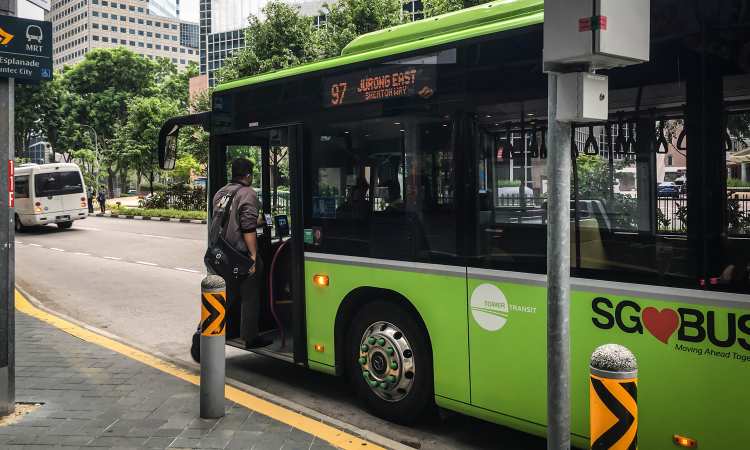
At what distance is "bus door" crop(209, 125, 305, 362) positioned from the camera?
19.0 feet

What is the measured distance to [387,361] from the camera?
492cm

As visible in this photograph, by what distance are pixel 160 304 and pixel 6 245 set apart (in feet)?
19.8

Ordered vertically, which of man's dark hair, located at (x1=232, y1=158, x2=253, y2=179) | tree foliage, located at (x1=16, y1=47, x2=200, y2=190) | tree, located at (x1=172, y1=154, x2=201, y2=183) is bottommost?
man's dark hair, located at (x1=232, y1=158, x2=253, y2=179)

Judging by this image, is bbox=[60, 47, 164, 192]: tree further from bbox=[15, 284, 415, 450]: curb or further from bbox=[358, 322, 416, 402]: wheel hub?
bbox=[358, 322, 416, 402]: wheel hub

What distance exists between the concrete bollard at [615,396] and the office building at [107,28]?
15533cm

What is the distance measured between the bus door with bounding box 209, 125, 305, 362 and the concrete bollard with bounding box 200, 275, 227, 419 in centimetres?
97

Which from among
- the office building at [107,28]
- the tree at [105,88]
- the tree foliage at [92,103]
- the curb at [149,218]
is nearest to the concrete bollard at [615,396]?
the curb at [149,218]

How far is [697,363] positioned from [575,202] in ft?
3.56

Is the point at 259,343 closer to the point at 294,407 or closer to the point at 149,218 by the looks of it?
the point at 294,407

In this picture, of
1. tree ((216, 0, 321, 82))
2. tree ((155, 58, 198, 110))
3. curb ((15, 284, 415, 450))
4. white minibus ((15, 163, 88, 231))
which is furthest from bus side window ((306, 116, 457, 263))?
tree ((155, 58, 198, 110))

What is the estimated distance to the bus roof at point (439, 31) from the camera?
4.30 meters

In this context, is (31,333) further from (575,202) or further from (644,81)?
(644,81)

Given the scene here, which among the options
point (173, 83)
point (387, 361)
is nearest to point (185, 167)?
point (173, 83)

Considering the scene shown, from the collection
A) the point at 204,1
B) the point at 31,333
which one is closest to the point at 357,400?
the point at 31,333
